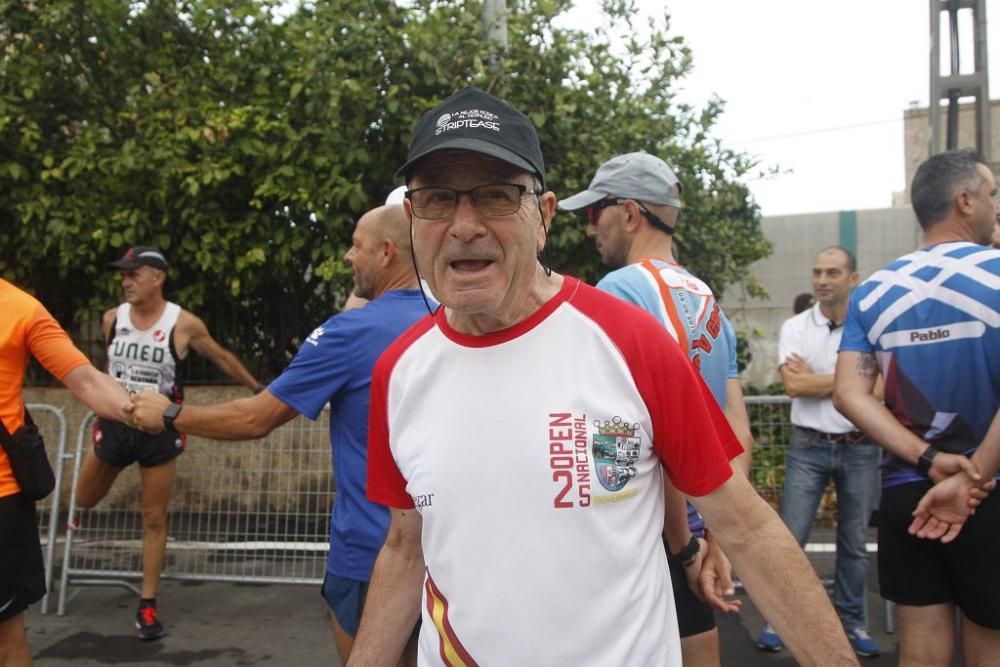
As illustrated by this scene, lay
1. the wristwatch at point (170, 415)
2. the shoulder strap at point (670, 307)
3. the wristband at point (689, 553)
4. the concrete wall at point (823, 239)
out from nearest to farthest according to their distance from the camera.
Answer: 1. the wristband at point (689, 553)
2. the shoulder strap at point (670, 307)
3. the wristwatch at point (170, 415)
4. the concrete wall at point (823, 239)

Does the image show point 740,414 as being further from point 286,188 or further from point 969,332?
point 286,188

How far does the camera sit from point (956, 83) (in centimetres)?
532

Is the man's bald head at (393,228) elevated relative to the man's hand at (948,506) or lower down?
elevated

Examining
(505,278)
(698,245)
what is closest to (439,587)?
(505,278)

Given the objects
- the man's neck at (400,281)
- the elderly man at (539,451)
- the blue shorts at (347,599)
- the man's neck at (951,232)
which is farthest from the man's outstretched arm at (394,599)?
the man's neck at (951,232)

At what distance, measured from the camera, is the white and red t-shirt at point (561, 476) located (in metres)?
1.74

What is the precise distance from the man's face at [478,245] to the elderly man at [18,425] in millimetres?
2192

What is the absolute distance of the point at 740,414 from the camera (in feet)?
10.3

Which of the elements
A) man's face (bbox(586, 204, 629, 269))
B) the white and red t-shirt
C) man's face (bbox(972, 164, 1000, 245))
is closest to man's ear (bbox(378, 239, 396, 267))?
man's face (bbox(586, 204, 629, 269))

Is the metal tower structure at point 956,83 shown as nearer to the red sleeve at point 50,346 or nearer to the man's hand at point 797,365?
the man's hand at point 797,365

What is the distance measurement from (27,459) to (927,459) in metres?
3.25

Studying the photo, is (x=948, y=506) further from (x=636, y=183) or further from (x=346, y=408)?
(x=346, y=408)

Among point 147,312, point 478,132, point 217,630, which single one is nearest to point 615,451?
point 478,132

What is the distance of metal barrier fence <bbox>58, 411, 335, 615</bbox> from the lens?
6.18 m
